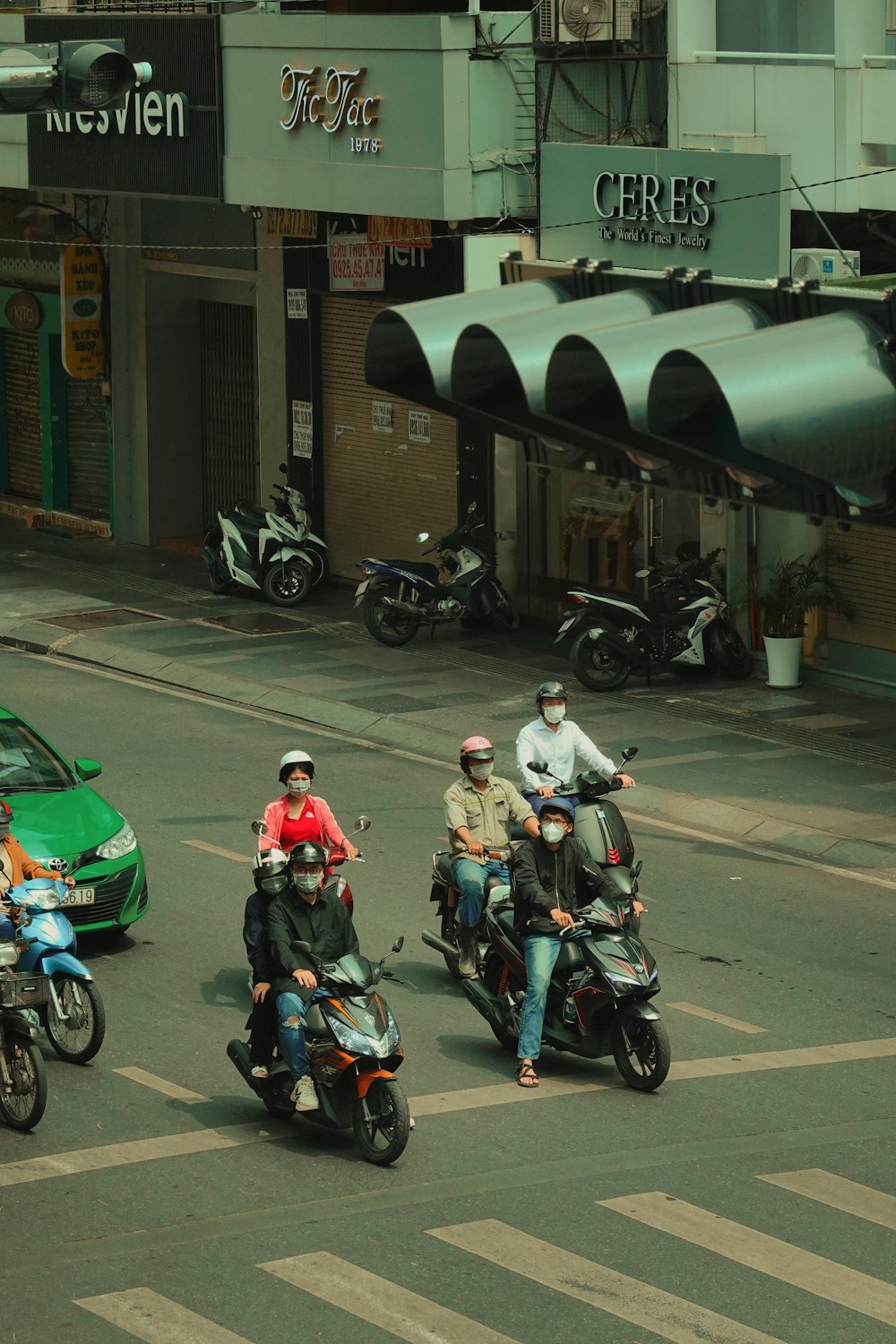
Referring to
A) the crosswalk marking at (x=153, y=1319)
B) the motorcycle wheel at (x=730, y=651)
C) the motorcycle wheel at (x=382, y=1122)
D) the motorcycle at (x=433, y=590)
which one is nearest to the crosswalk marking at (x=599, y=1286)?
the motorcycle wheel at (x=382, y=1122)

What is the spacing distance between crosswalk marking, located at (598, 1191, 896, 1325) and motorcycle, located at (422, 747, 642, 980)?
9.43ft

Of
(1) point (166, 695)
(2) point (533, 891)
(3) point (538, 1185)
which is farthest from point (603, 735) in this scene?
(3) point (538, 1185)

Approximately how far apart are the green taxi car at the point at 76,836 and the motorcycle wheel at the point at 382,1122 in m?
3.40

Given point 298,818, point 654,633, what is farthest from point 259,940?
point 654,633

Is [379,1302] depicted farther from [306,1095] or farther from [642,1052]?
[642,1052]

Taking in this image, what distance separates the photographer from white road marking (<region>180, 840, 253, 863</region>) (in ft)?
52.2

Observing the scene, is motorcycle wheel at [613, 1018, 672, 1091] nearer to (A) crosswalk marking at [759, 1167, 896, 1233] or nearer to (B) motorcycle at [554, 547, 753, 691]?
(A) crosswalk marking at [759, 1167, 896, 1233]

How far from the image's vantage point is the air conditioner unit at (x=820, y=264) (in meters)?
20.6

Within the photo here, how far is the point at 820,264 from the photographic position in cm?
2073

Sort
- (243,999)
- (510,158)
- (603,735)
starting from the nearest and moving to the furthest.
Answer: (243,999) → (603,735) → (510,158)

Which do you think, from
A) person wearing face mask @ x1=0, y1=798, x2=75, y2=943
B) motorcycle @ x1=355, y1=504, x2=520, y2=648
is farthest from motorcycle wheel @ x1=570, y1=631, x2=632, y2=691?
person wearing face mask @ x1=0, y1=798, x2=75, y2=943

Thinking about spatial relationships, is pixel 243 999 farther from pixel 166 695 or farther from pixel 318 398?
pixel 318 398

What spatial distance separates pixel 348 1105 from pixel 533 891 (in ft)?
5.22

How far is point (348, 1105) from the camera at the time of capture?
416 inches
